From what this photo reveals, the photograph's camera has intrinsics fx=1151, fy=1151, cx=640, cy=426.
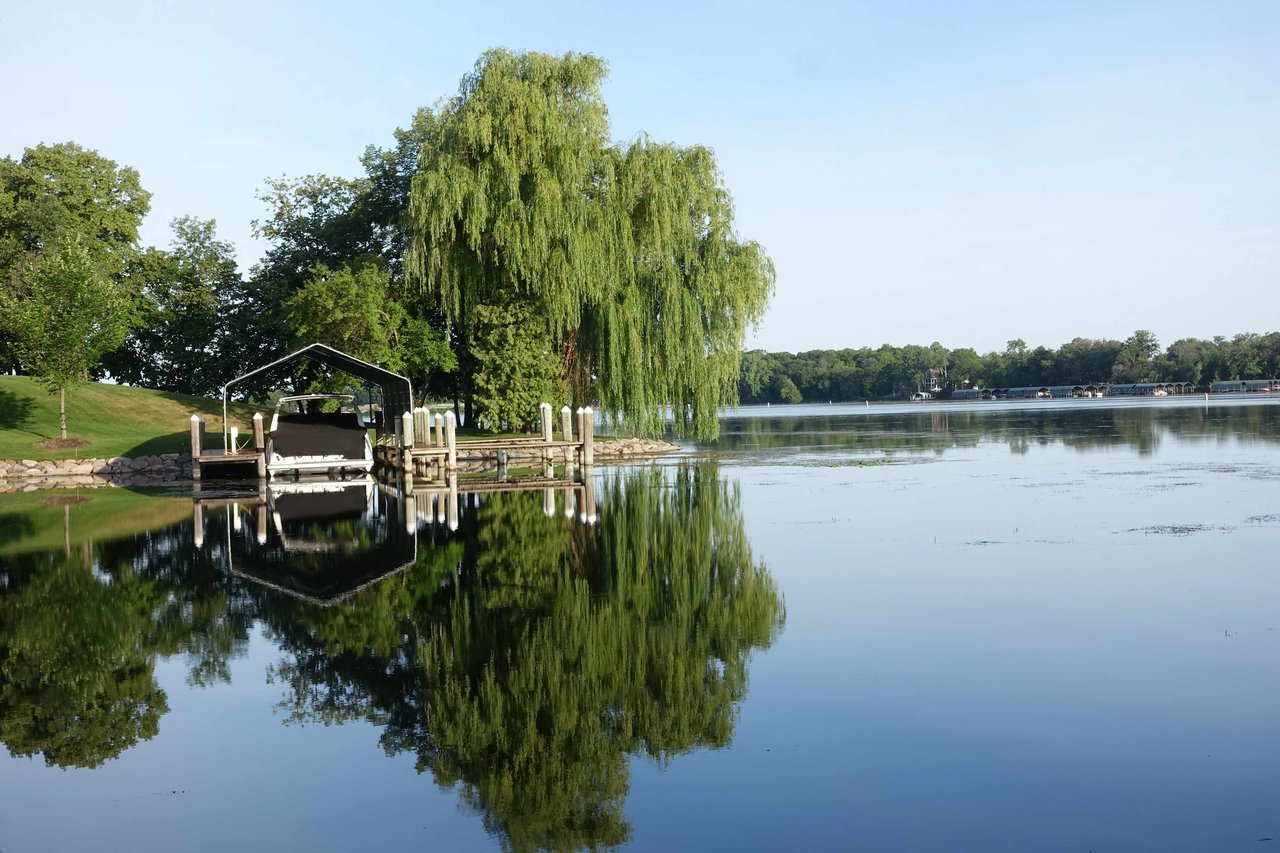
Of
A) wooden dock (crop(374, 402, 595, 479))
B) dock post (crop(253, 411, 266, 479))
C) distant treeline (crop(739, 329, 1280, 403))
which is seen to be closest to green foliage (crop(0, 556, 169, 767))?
wooden dock (crop(374, 402, 595, 479))

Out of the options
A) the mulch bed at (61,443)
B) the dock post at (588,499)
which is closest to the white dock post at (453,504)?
the dock post at (588,499)

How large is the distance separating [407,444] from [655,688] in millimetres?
23243

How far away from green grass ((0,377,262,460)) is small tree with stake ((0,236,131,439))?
63.1 inches

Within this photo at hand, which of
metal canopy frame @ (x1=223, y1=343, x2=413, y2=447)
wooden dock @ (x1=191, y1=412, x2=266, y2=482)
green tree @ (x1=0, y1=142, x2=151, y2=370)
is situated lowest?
wooden dock @ (x1=191, y1=412, x2=266, y2=482)

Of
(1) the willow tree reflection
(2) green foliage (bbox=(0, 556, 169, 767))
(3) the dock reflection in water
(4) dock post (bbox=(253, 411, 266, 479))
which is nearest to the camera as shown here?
(1) the willow tree reflection

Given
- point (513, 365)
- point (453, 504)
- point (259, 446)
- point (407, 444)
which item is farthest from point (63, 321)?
point (453, 504)

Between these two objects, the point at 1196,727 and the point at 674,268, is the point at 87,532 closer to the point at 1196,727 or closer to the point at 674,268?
the point at 1196,727

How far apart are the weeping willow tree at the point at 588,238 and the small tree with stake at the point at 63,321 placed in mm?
12004

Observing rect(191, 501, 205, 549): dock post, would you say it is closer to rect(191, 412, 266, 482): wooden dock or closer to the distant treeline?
rect(191, 412, 266, 482): wooden dock

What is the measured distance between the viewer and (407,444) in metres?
30.0

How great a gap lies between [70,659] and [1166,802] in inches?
312

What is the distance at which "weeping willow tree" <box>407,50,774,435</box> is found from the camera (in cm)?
3459

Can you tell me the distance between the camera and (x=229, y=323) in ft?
169

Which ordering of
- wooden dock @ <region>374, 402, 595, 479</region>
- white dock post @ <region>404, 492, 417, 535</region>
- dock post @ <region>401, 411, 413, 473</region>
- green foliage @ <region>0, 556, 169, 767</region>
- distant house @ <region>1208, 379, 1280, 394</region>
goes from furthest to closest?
distant house @ <region>1208, 379, 1280, 394</region>, wooden dock @ <region>374, 402, 595, 479</region>, dock post @ <region>401, 411, 413, 473</region>, white dock post @ <region>404, 492, 417, 535</region>, green foliage @ <region>0, 556, 169, 767</region>
